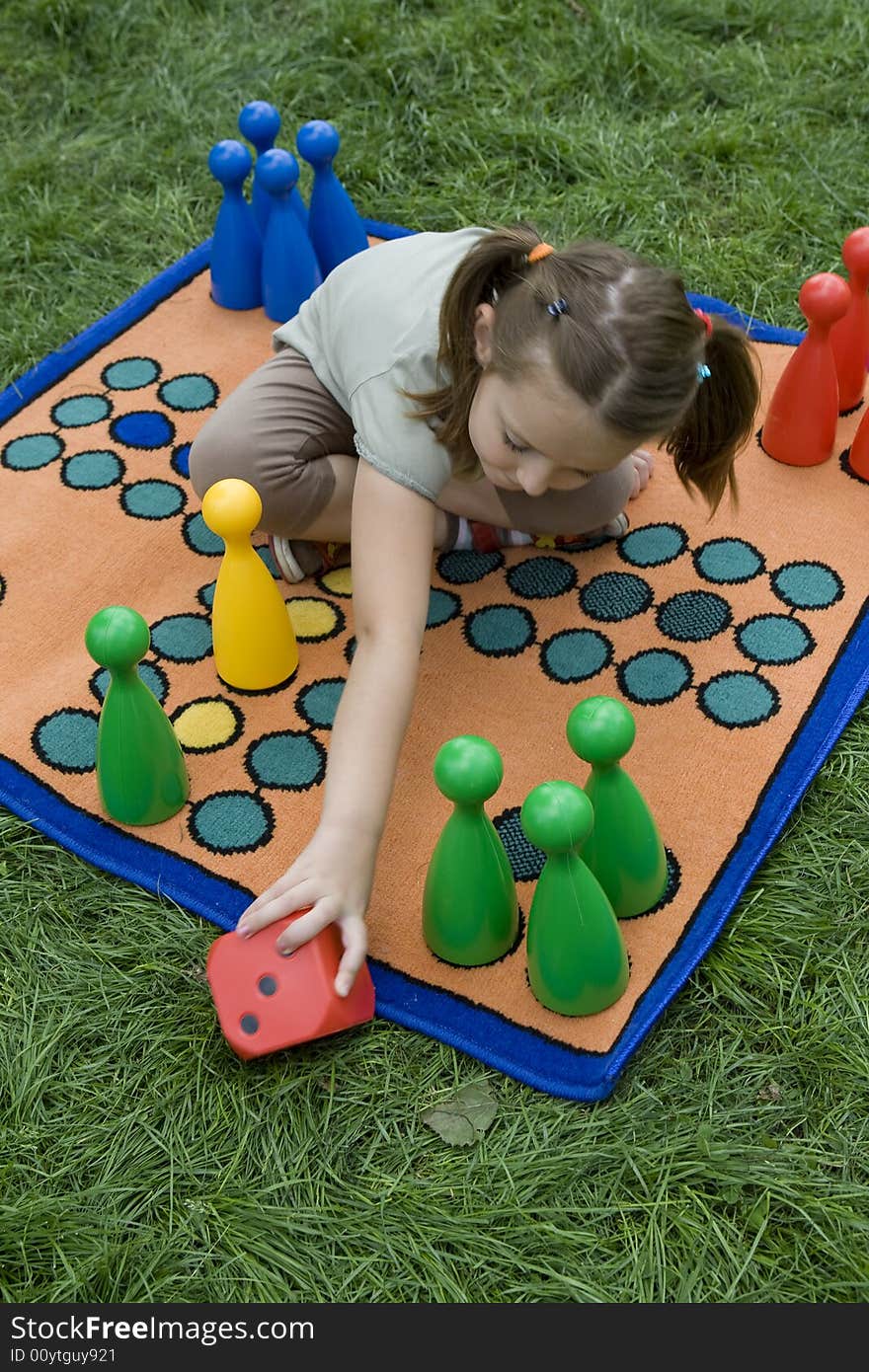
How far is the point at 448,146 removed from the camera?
2.13 metres

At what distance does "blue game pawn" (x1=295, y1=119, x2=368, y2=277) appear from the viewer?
1.83m

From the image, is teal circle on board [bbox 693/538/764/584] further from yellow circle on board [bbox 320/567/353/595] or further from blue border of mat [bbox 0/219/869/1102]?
yellow circle on board [bbox 320/567/353/595]

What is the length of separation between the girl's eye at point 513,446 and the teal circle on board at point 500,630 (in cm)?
30

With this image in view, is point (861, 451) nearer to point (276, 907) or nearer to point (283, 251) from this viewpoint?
point (283, 251)

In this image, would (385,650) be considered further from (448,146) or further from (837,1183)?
(448,146)

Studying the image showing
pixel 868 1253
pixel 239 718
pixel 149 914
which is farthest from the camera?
pixel 239 718

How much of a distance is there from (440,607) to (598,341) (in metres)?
0.43

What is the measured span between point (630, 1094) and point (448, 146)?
5.21ft

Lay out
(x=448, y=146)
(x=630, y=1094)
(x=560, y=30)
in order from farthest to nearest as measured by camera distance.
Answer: (x=560, y=30) < (x=448, y=146) < (x=630, y=1094)

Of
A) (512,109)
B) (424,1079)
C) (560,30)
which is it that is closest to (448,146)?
(512,109)

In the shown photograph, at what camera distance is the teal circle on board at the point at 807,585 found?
4.73 feet

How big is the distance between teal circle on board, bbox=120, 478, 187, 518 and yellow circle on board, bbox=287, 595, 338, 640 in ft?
0.72

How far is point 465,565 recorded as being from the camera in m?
1.53

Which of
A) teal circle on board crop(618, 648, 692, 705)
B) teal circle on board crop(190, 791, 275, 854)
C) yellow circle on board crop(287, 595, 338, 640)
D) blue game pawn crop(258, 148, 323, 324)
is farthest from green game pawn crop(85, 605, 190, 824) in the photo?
blue game pawn crop(258, 148, 323, 324)
